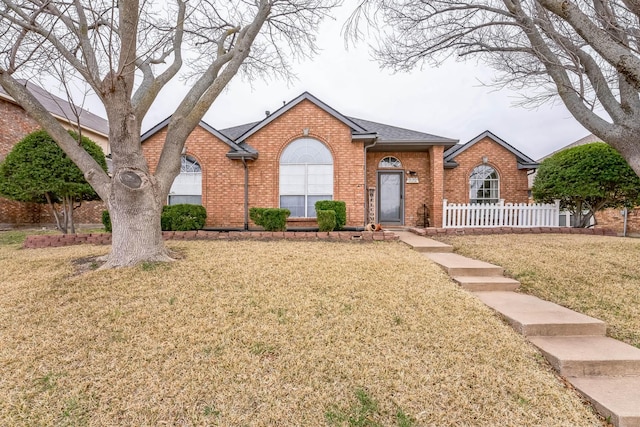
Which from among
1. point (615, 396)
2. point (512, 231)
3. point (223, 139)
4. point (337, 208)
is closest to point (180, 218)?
point (223, 139)

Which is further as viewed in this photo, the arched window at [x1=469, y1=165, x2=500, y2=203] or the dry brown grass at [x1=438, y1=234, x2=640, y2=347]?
the arched window at [x1=469, y1=165, x2=500, y2=203]

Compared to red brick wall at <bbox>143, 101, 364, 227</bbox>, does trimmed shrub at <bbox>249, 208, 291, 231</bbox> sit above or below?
below

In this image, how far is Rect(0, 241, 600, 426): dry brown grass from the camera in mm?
2275

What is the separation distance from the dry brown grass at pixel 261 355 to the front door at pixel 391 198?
7849 mm

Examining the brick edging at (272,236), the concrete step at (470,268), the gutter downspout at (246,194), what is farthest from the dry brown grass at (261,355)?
the gutter downspout at (246,194)

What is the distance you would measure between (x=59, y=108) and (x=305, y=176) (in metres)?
9.55

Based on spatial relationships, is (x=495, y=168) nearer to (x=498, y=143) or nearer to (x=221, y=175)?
(x=498, y=143)

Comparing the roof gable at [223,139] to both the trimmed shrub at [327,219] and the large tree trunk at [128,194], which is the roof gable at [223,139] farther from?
the large tree trunk at [128,194]

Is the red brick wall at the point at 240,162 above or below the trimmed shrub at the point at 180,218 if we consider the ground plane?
above

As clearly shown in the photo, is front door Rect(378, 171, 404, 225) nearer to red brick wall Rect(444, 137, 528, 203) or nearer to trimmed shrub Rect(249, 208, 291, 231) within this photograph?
red brick wall Rect(444, 137, 528, 203)

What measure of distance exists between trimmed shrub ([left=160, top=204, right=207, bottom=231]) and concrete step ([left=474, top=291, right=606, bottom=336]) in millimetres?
8136

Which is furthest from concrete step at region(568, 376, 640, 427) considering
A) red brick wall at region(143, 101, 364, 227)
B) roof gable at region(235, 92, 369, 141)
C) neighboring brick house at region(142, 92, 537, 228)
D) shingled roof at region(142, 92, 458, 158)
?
roof gable at region(235, 92, 369, 141)

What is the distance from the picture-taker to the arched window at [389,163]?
12203mm

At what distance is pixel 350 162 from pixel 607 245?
7420mm
